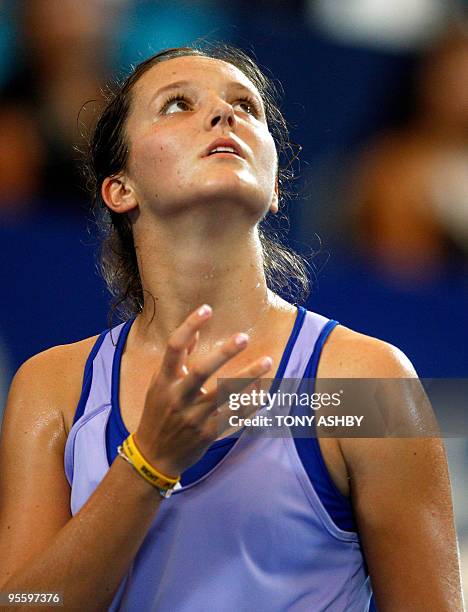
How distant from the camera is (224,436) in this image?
58.9 inches

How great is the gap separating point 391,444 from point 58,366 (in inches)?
23.9

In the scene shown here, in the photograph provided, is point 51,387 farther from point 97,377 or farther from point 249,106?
point 249,106

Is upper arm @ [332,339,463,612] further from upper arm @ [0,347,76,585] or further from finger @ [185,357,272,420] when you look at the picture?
upper arm @ [0,347,76,585]

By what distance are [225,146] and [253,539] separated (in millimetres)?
618

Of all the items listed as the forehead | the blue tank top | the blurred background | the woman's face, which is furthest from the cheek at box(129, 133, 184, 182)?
the blurred background

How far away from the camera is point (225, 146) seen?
159cm

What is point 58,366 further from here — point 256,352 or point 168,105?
point 168,105

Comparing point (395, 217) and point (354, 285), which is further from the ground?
point (395, 217)

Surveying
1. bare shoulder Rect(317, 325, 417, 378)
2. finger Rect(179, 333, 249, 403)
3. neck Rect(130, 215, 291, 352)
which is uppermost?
neck Rect(130, 215, 291, 352)

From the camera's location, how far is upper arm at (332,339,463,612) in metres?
1.42

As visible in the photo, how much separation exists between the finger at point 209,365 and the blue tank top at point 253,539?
0.77ft


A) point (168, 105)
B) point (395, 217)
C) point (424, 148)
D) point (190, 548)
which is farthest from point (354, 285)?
point (190, 548)

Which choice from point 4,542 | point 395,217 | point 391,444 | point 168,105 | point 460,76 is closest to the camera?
point 391,444

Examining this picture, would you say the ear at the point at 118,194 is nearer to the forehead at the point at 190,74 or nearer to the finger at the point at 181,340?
the forehead at the point at 190,74
